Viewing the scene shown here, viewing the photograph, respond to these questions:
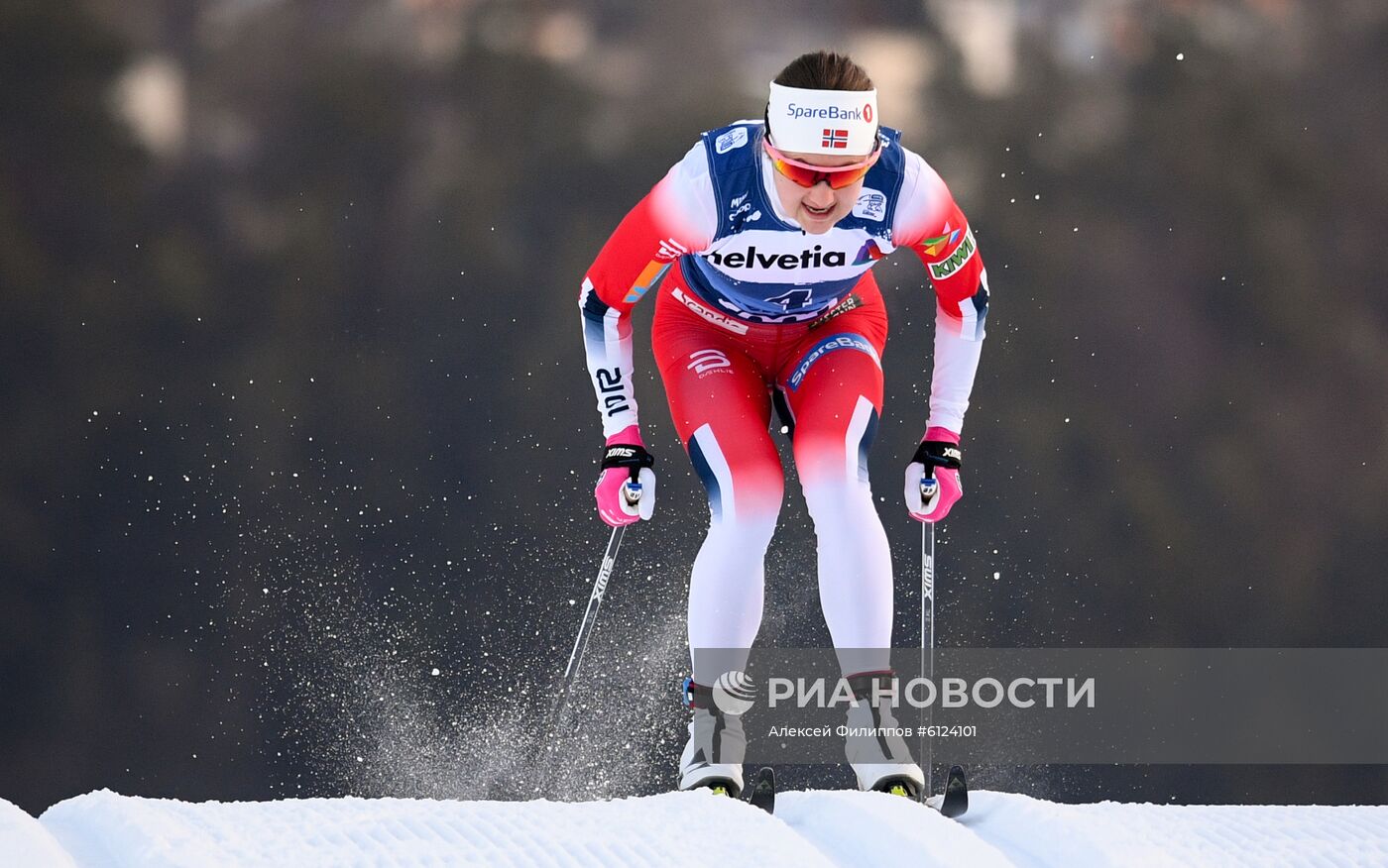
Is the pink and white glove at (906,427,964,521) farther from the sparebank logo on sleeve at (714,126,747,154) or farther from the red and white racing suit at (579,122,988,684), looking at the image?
the sparebank logo on sleeve at (714,126,747,154)

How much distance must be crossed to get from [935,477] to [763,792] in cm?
100

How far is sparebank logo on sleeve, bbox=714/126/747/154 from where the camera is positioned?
2734 millimetres

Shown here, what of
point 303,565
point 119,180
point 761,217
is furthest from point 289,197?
point 761,217

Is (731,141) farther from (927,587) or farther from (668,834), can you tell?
(668,834)

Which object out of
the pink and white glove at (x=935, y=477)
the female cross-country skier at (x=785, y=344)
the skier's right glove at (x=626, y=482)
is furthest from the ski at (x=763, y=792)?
the pink and white glove at (x=935, y=477)

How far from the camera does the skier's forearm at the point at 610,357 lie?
290 centimetres

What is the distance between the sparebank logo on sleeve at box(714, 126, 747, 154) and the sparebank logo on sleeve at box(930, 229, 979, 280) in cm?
47

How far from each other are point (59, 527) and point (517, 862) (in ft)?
14.9

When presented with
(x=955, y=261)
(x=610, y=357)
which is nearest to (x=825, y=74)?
(x=955, y=261)

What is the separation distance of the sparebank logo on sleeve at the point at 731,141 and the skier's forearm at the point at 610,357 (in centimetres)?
38

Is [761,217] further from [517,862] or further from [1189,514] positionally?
[1189,514]

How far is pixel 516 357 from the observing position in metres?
5.58

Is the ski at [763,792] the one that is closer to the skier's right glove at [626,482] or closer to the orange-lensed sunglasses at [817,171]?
the skier's right glove at [626,482]

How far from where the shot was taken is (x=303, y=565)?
5625 mm
